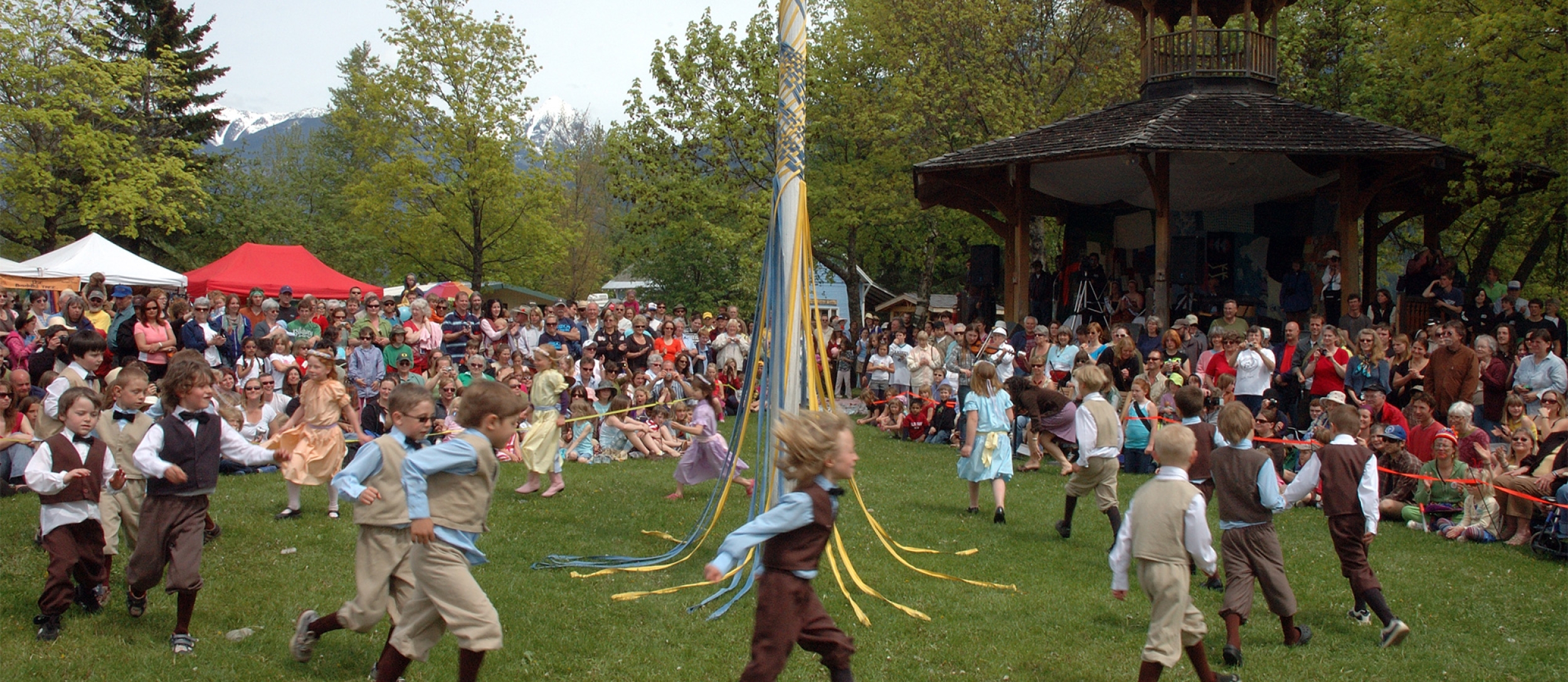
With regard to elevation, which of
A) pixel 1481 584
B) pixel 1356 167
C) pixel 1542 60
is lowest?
pixel 1481 584

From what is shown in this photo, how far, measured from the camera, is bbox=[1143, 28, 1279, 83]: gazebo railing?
56.9ft

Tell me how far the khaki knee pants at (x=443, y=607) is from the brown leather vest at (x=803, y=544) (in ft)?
3.87

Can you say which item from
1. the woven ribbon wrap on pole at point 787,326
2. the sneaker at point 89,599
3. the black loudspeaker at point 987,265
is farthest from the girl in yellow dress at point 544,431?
the black loudspeaker at point 987,265

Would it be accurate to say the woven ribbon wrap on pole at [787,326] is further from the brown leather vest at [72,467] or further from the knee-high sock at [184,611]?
the brown leather vest at [72,467]

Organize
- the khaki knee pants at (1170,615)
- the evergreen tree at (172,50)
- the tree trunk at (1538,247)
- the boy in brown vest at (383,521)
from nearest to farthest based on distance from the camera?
1. the khaki knee pants at (1170,615)
2. the boy in brown vest at (383,521)
3. the tree trunk at (1538,247)
4. the evergreen tree at (172,50)

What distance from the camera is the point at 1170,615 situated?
4.70 m

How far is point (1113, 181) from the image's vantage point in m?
17.8

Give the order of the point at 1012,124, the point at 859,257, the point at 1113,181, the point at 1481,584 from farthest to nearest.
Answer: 1. the point at 859,257
2. the point at 1012,124
3. the point at 1113,181
4. the point at 1481,584

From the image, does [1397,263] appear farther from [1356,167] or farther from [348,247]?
[348,247]

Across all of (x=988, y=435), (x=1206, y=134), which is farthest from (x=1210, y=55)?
(x=988, y=435)

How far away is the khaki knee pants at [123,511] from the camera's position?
5910 mm

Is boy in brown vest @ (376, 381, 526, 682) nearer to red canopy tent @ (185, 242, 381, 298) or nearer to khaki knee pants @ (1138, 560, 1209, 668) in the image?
khaki knee pants @ (1138, 560, 1209, 668)

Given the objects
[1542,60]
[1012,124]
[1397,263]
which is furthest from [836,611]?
[1397,263]

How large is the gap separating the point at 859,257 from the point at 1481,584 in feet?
103
